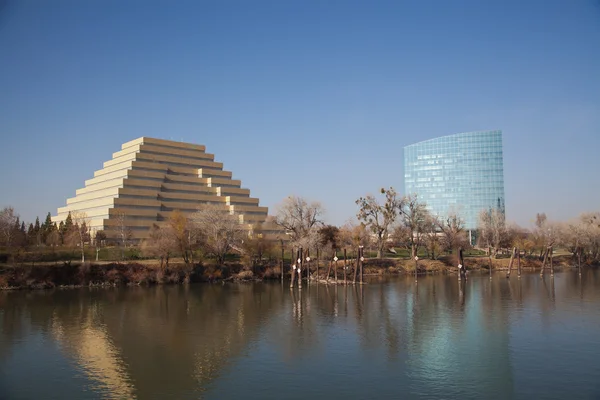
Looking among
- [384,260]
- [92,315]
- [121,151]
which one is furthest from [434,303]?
[121,151]

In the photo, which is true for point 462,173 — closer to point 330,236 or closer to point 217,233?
point 330,236

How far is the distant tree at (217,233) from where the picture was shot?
234ft

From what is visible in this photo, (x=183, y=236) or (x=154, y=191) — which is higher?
(x=154, y=191)

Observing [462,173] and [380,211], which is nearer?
[380,211]

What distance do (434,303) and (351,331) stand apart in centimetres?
1473

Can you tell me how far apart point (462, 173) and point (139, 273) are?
4918 inches

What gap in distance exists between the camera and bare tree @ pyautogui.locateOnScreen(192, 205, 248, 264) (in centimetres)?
7131

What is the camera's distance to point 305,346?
2781 centimetres

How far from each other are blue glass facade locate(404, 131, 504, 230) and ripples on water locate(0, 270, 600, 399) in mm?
114972

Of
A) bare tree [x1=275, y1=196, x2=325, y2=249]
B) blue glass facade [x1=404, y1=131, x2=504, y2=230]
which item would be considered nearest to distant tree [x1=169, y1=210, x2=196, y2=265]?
bare tree [x1=275, y1=196, x2=325, y2=249]

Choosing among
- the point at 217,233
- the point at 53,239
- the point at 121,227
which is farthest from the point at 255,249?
the point at 121,227

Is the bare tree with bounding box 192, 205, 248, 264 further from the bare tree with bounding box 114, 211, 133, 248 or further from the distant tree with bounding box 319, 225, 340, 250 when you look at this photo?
the bare tree with bounding box 114, 211, 133, 248

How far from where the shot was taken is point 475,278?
67562 mm

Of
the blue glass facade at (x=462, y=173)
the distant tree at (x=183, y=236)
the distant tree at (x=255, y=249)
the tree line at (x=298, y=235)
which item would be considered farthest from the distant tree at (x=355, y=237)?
the blue glass facade at (x=462, y=173)
